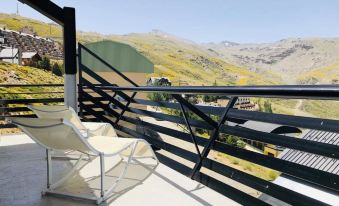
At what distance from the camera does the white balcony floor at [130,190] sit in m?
2.66

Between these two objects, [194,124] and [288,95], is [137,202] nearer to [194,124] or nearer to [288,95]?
[194,124]

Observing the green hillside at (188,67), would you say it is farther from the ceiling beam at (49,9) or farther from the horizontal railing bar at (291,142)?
the horizontal railing bar at (291,142)

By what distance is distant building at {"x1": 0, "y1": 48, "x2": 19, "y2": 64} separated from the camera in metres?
41.9

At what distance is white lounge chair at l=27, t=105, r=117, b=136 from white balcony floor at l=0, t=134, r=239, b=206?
1.70 feet

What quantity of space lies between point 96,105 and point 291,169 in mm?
5072

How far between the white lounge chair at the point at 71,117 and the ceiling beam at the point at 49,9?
2.21 metres

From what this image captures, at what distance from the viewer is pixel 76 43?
6.34 metres

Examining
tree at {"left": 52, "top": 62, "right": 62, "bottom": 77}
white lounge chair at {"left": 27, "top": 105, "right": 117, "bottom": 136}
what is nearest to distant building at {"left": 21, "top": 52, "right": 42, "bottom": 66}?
tree at {"left": 52, "top": 62, "right": 62, "bottom": 77}

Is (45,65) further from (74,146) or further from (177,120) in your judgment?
(74,146)

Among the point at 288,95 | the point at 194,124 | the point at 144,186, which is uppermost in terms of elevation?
the point at 288,95

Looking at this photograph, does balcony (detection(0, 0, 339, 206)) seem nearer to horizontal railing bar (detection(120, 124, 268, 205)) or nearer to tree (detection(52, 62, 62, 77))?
horizontal railing bar (detection(120, 124, 268, 205))

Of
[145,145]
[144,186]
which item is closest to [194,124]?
[145,145]

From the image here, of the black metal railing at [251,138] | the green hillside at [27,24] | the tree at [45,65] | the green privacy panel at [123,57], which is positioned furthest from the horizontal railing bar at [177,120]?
the green hillside at [27,24]

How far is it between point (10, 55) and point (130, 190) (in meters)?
46.2
